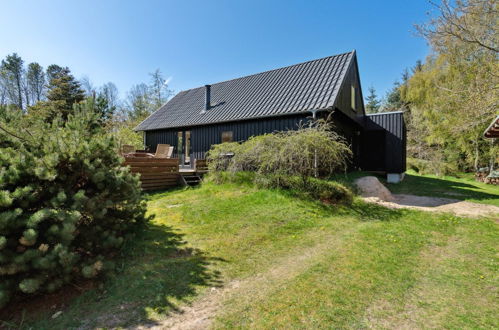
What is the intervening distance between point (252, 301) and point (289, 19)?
1322 centimetres

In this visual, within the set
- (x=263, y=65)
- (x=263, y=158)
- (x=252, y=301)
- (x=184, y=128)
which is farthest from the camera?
(x=263, y=65)

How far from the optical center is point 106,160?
11.2 ft

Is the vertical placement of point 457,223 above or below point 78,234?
below

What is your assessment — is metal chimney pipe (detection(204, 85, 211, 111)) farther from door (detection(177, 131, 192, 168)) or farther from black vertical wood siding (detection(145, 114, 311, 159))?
door (detection(177, 131, 192, 168))

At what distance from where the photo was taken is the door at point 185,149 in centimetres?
1321

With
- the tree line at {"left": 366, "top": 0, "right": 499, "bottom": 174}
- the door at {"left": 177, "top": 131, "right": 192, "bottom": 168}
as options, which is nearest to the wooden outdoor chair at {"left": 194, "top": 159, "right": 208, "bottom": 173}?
the door at {"left": 177, "top": 131, "right": 192, "bottom": 168}

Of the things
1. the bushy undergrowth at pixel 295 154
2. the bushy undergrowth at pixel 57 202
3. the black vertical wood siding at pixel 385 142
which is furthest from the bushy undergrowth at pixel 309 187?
the black vertical wood siding at pixel 385 142

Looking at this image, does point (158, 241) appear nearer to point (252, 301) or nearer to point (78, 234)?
point (78, 234)

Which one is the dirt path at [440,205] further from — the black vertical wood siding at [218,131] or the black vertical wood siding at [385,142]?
the black vertical wood siding at [218,131]

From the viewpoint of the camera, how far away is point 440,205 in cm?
707

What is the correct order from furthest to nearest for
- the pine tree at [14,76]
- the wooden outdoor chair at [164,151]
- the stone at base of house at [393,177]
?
the pine tree at [14,76] < the stone at base of house at [393,177] < the wooden outdoor chair at [164,151]

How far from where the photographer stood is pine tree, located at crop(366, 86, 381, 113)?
109 ft

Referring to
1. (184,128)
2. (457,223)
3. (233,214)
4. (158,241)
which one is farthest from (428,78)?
(158,241)

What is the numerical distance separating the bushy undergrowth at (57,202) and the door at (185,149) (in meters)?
9.69
